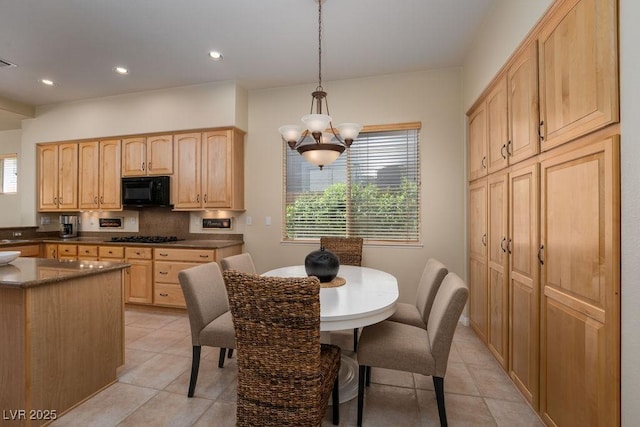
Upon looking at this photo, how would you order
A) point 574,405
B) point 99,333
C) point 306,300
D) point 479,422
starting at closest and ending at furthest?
point 306,300 → point 574,405 → point 479,422 → point 99,333

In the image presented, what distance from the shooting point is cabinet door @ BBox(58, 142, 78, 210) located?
4363 mm

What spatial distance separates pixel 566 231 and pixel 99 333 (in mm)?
2952

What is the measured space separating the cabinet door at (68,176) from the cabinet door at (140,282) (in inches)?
61.1

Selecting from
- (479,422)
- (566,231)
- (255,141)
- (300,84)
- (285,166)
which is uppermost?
(300,84)

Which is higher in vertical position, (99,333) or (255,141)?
(255,141)

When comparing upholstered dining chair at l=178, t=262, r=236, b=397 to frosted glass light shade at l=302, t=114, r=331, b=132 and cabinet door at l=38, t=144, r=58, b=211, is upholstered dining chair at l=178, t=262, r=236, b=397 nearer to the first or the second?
frosted glass light shade at l=302, t=114, r=331, b=132

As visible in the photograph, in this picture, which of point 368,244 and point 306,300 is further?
point 368,244

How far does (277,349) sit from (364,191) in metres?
2.60

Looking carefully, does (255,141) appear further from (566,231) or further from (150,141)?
(566,231)

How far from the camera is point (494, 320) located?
2.50 m

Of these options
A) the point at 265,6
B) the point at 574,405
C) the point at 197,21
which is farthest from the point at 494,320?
the point at 197,21

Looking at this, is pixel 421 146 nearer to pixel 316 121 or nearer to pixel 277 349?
pixel 316 121

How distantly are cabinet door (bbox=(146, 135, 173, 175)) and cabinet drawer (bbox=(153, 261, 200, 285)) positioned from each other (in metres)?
1.21

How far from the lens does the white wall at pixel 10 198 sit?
5.26 meters
